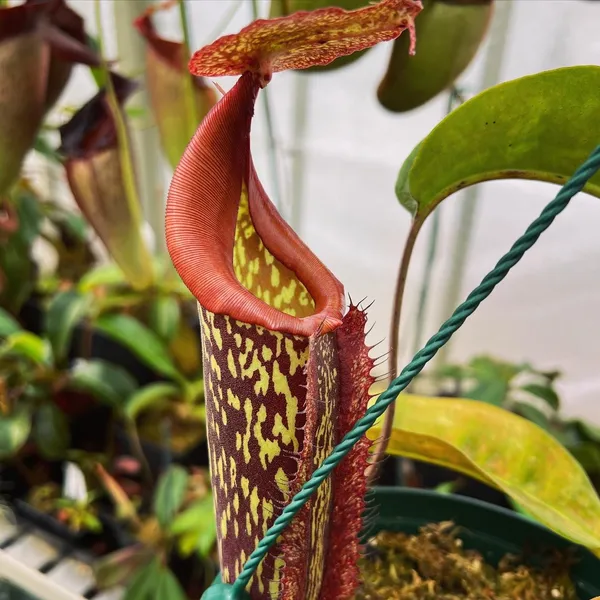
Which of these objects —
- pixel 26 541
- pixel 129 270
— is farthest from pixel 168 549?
pixel 129 270

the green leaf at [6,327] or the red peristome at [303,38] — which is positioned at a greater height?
the red peristome at [303,38]

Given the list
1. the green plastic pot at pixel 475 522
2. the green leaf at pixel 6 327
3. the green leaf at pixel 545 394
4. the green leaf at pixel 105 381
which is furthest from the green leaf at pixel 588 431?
the green leaf at pixel 6 327

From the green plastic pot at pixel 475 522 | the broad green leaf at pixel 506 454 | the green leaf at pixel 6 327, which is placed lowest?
the green plastic pot at pixel 475 522

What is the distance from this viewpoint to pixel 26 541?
0.90 meters

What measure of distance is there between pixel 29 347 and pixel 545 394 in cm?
85

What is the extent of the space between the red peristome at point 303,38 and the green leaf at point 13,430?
74 centimetres

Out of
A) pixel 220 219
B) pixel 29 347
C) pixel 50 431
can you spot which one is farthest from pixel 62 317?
pixel 220 219

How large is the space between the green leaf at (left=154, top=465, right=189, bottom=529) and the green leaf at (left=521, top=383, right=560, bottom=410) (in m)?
0.55

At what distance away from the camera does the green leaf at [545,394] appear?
0.82 metres

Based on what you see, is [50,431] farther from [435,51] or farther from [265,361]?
[435,51]

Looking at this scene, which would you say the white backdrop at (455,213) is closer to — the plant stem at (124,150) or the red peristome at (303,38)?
the plant stem at (124,150)

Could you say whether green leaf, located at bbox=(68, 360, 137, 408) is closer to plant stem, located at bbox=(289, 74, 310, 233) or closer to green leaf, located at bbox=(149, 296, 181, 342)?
green leaf, located at bbox=(149, 296, 181, 342)

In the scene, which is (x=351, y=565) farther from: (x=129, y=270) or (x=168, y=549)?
(x=129, y=270)

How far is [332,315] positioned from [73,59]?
0.58 meters
